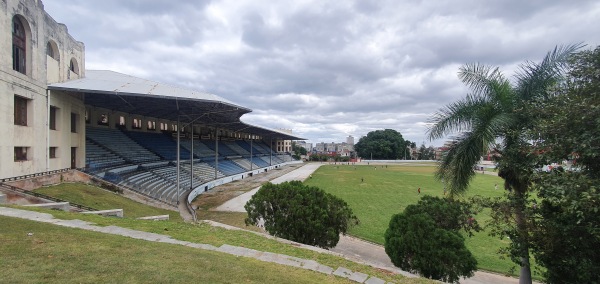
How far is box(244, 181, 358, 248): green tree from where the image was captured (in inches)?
410

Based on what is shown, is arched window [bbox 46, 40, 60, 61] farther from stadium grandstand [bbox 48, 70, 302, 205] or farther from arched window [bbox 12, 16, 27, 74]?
arched window [bbox 12, 16, 27, 74]

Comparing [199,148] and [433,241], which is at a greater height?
[199,148]

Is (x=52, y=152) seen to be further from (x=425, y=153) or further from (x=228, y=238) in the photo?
(x=425, y=153)

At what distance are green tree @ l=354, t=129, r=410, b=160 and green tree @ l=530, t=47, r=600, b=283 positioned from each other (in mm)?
110701

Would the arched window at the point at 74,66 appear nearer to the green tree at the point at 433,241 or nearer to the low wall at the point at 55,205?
the low wall at the point at 55,205

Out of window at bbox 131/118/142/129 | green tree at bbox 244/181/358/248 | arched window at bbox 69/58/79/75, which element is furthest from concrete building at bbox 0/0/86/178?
window at bbox 131/118/142/129

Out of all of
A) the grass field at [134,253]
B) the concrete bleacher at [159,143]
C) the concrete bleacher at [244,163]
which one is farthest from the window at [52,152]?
the concrete bleacher at [244,163]

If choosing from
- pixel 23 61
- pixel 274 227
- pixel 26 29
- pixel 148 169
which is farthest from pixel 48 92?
pixel 274 227

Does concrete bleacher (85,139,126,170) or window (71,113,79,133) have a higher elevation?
window (71,113,79,133)

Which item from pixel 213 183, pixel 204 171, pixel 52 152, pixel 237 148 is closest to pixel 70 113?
pixel 52 152

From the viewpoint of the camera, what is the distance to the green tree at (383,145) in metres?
115

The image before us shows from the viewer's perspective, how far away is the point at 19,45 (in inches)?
574

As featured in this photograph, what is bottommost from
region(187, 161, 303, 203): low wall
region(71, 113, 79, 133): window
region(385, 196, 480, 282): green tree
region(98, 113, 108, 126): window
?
region(187, 161, 303, 203): low wall

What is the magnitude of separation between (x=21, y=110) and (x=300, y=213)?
14.8m
